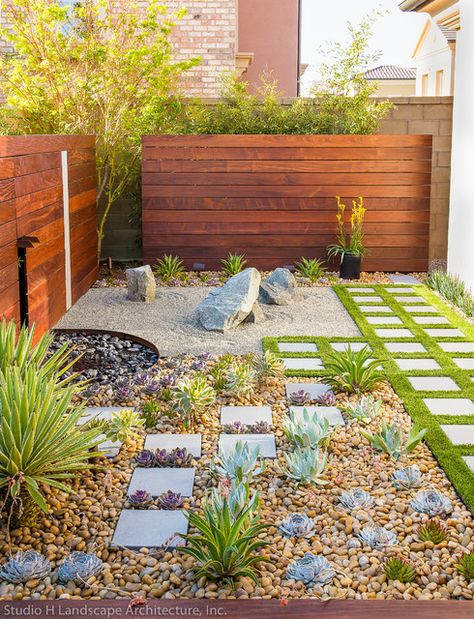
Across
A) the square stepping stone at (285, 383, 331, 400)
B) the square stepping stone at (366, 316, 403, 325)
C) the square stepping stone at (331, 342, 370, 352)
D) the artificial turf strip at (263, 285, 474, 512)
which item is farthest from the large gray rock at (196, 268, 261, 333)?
the square stepping stone at (285, 383, 331, 400)

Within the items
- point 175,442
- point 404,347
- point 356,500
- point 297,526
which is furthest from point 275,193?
point 297,526

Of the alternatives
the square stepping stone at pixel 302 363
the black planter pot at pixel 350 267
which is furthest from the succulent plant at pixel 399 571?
the black planter pot at pixel 350 267

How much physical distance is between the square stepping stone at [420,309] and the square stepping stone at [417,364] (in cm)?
170

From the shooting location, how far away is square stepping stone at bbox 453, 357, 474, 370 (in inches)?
220

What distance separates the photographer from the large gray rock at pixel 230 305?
263 inches

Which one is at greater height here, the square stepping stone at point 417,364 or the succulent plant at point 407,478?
the succulent plant at point 407,478

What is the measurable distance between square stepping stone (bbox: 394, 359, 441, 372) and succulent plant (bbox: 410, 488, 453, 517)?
6.92 feet

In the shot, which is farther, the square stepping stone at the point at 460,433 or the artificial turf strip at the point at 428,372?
the square stepping stone at the point at 460,433

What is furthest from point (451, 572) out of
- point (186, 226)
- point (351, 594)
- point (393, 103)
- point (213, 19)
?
point (213, 19)

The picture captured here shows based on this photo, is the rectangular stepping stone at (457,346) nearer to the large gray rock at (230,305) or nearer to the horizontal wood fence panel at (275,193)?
the large gray rock at (230,305)

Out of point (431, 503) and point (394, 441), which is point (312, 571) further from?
point (394, 441)

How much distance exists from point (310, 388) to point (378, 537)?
201 cm

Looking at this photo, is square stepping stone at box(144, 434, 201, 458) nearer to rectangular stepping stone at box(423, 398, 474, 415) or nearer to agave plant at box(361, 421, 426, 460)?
agave plant at box(361, 421, 426, 460)

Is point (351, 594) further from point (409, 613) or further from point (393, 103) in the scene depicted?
point (393, 103)
